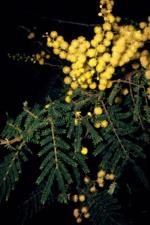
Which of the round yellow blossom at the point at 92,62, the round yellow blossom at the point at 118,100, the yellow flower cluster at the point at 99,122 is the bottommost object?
the yellow flower cluster at the point at 99,122

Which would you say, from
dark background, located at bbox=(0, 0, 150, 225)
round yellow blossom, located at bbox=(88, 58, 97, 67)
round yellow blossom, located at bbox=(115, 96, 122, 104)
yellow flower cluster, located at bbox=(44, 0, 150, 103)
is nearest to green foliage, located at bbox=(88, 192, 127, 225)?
dark background, located at bbox=(0, 0, 150, 225)

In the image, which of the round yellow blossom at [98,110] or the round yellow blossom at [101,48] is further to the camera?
the round yellow blossom at [98,110]

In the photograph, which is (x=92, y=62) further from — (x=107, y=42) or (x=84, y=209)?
(x=84, y=209)

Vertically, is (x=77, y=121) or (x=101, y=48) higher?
(x=101, y=48)

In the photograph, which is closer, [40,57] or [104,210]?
[104,210]

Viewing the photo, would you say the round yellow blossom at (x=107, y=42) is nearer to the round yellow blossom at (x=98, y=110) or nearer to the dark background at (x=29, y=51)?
→ the round yellow blossom at (x=98, y=110)

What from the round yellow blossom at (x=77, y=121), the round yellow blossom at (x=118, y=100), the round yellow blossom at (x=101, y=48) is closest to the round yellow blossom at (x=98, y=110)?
the round yellow blossom at (x=77, y=121)

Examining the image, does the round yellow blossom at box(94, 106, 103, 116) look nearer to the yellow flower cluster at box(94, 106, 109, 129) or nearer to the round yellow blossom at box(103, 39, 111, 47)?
the yellow flower cluster at box(94, 106, 109, 129)

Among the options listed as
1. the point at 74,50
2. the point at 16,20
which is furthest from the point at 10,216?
the point at 16,20

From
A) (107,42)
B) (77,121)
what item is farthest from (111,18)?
(77,121)
